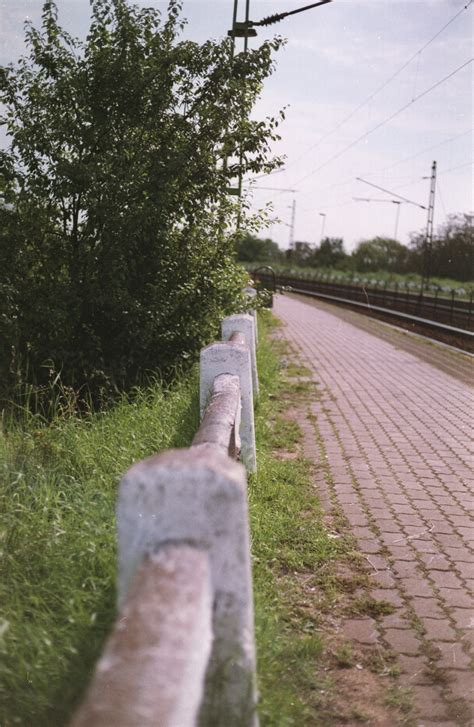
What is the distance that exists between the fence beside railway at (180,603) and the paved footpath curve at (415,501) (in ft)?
3.78

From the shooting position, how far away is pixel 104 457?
549 centimetres

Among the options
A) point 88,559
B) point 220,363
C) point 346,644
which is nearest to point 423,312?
point 220,363

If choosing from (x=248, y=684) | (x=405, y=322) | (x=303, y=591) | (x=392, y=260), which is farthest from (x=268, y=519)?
(x=392, y=260)

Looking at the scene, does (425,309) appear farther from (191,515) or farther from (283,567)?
(191,515)

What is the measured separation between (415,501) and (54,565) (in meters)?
3.17

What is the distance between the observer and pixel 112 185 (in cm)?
831

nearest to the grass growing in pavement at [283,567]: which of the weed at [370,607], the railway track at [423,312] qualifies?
the weed at [370,607]

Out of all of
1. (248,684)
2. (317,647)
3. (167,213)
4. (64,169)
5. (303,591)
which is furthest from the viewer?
(167,213)

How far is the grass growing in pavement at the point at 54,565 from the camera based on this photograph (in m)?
2.63

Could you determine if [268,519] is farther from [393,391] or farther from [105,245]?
[393,391]

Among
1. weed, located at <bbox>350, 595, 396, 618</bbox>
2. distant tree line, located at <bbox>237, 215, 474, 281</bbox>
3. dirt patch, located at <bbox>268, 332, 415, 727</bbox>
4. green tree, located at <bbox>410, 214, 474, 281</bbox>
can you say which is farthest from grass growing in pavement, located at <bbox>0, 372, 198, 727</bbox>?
green tree, located at <bbox>410, 214, 474, 281</bbox>

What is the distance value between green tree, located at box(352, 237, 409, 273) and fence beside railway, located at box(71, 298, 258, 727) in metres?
76.0

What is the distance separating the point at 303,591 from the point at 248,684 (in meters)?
1.87

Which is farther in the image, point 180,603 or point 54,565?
point 54,565
